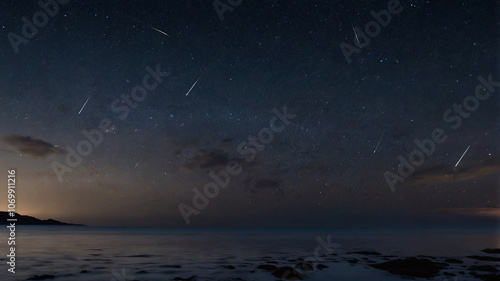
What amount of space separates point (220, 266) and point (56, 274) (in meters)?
10.9

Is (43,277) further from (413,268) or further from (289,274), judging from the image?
(413,268)

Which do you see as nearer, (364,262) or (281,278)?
(281,278)

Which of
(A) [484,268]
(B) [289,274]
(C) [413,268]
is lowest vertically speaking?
(A) [484,268]

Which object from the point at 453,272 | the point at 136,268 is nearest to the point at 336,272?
the point at 453,272

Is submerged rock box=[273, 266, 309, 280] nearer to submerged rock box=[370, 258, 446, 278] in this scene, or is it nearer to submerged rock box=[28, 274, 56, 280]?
submerged rock box=[370, 258, 446, 278]

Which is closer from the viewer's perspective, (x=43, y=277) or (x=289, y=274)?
(x=43, y=277)

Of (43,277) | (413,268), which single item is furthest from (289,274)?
(43,277)

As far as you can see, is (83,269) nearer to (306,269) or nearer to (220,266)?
(220,266)

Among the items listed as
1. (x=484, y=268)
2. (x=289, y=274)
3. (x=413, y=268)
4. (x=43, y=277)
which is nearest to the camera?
(x=43, y=277)

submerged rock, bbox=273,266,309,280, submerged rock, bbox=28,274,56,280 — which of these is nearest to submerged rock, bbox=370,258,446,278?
submerged rock, bbox=273,266,309,280

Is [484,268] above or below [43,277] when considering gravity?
below

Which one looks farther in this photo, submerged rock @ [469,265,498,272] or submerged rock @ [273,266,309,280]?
submerged rock @ [469,265,498,272]

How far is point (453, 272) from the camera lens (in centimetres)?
2234

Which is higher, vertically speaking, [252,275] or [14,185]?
[14,185]
